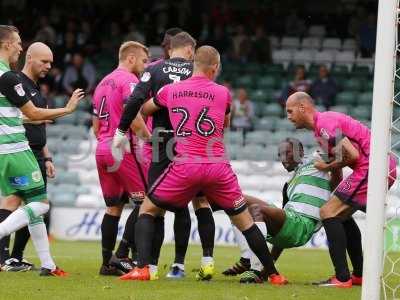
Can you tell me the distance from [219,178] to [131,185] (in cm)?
154

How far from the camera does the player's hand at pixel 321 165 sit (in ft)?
31.4

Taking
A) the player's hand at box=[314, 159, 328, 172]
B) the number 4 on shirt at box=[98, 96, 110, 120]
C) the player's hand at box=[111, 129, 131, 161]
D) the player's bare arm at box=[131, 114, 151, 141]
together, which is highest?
the number 4 on shirt at box=[98, 96, 110, 120]

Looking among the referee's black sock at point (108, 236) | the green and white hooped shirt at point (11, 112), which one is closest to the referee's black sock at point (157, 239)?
the referee's black sock at point (108, 236)

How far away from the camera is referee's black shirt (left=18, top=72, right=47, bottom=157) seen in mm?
10406

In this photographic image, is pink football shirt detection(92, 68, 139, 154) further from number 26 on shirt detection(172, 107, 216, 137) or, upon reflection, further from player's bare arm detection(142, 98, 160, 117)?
number 26 on shirt detection(172, 107, 216, 137)

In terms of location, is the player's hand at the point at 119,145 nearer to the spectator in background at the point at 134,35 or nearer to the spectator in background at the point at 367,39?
the spectator in background at the point at 134,35

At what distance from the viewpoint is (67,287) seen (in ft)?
28.8

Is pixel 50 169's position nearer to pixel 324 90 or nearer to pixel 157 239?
pixel 157 239

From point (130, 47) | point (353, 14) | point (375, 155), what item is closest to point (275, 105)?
point (353, 14)

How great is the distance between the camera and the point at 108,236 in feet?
34.0

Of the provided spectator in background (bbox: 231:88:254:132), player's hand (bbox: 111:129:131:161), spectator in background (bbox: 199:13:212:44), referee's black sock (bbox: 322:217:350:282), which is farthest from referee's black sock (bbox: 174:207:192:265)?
spectator in background (bbox: 199:13:212:44)

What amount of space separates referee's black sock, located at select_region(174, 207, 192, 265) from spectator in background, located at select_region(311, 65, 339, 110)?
11558 mm

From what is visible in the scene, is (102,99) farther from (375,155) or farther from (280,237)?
(375,155)

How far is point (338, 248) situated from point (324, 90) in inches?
477
